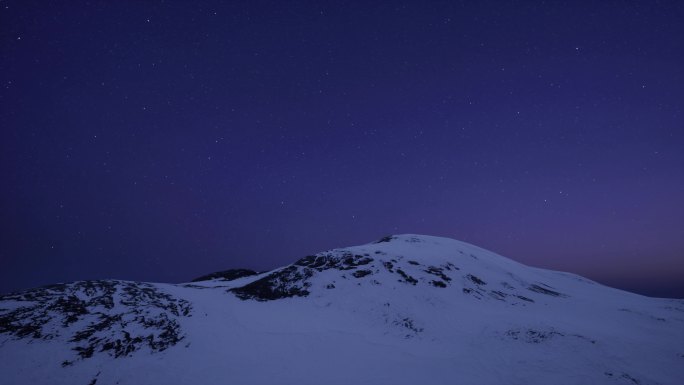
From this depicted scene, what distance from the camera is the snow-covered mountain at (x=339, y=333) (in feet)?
61.3

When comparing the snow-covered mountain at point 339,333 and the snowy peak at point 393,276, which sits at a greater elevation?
the snowy peak at point 393,276

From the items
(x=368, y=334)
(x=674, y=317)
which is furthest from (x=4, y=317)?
(x=674, y=317)

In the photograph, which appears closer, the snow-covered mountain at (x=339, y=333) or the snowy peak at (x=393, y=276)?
the snow-covered mountain at (x=339, y=333)

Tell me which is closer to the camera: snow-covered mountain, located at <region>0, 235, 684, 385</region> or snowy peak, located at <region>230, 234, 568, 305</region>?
snow-covered mountain, located at <region>0, 235, 684, 385</region>

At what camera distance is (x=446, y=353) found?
21797 mm

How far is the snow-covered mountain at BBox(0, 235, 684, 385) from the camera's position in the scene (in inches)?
735

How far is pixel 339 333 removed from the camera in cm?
2494

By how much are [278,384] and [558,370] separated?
A: 52.9 feet

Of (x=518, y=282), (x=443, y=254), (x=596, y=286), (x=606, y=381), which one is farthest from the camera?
(x=596, y=286)

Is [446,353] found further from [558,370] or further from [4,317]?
[4,317]

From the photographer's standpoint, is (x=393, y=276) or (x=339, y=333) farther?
(x=393, y=276)

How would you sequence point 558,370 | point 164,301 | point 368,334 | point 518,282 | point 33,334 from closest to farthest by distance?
point 558,370 < point 33,334 < point 368,334 < point 164,301 < point 518,282

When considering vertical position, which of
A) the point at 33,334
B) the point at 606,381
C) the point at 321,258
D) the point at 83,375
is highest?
the point at 321,258

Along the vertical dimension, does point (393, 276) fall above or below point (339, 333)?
above
